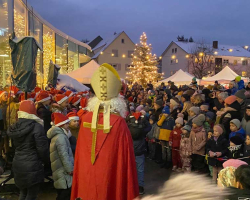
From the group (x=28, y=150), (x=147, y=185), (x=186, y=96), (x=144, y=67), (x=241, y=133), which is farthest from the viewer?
(x=144, y=67)

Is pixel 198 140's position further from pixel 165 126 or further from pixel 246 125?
pixel 165 126

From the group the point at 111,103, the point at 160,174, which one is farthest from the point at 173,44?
the point at 111,103

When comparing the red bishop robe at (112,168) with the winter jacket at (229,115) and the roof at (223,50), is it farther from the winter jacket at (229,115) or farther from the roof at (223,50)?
the roof at (223,50)

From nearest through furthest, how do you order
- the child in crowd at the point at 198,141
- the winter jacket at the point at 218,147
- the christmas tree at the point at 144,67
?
the winter jacket at the point at 218,147 → the child in crowd at the point at 198,141 → the christmas tree at the point at 144,67

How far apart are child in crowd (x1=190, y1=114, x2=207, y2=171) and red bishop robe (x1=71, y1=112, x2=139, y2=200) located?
13.6 feet

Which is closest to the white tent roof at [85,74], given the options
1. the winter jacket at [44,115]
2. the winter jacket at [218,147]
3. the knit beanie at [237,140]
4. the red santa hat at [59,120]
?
the winter jacket at [44,115]

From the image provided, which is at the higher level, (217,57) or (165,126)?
(217,57)

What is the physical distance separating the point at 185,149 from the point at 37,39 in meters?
14.8

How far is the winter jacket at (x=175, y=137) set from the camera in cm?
781

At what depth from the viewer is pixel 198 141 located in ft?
23.5

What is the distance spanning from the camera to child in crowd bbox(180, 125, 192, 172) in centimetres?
741

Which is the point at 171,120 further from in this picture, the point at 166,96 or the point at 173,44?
the point at 173,44

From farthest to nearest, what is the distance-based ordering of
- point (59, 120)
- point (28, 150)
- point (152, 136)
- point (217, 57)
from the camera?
point (217, 57)
point (152, 136)
point (59, 120)
point (28, 150)

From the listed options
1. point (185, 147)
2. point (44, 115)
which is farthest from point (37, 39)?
point (185, 147)
